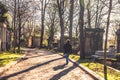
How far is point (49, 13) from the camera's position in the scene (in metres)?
69.1

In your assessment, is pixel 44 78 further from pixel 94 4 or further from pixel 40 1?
pixel 40 1

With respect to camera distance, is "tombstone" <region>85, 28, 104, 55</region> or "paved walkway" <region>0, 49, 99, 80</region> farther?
"tombstone" <region>85, 28, 104, 55</region>

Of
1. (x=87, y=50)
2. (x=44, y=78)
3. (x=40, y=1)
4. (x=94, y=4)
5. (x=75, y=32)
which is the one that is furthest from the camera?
(x=75, y=32)

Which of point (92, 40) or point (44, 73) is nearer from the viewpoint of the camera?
point (44, 73)

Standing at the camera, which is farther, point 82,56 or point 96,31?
point 96,31

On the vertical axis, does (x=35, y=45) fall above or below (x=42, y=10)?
below

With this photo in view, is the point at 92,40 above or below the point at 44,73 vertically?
above

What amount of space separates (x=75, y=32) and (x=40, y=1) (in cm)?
1775

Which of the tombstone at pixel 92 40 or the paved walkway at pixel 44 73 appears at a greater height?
the tombstone at pixel 92 40

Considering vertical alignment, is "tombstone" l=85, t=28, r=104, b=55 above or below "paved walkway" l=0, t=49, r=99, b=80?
above

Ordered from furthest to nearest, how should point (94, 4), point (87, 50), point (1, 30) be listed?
point (94, 4), point (87, 50), point (1, 30)

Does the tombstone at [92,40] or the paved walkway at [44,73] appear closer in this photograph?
the paved walkway at [44,73]

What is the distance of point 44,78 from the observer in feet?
39.9

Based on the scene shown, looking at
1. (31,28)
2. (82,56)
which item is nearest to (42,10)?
(31,28)
